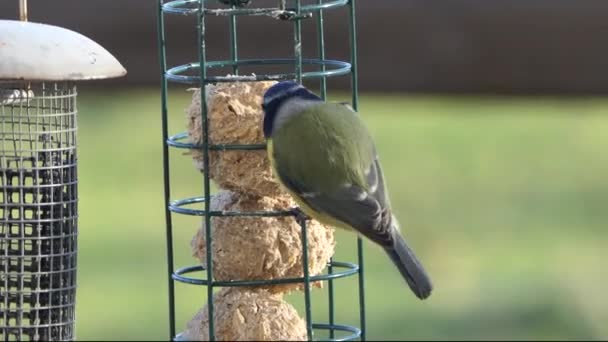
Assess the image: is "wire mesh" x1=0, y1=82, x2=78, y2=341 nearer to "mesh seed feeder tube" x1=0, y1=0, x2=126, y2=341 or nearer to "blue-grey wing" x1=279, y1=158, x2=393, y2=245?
"mesh seed feeder tube" x1=0, y1=0, x2=126, y2=341

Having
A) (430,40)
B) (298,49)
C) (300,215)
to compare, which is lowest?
(300,215)

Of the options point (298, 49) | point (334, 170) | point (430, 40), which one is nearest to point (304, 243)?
point (334, 170)

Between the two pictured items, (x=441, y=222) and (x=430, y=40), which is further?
(x=441, y=222)

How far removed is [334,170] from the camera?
370 centimetres

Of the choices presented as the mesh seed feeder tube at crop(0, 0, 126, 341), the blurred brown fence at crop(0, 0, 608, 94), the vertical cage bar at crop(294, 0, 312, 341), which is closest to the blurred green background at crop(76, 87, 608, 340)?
the blurred brown fence at crop(0, 0, 608, 94)

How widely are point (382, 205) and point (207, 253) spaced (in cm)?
44

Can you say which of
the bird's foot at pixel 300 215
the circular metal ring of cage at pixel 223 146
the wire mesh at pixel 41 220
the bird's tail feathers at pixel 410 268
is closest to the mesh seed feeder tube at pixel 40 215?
the wire mesh at pixel 41 220

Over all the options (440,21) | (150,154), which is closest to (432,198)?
(150,154)

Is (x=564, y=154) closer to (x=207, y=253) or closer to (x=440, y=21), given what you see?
(x=440, y=21)

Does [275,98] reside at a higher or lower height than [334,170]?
higher

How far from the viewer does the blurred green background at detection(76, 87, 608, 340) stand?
7027 mm

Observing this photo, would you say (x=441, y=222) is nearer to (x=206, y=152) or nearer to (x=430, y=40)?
(x=430, y=40)

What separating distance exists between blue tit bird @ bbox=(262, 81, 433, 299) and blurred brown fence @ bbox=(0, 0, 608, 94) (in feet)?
3.69

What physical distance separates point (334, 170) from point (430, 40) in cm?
124
